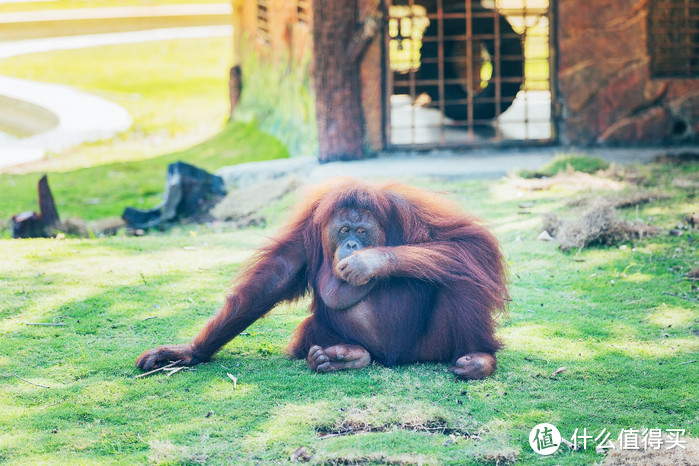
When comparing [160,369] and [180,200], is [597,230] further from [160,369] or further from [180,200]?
[180,200]

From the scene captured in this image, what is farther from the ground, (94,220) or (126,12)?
(126,12)

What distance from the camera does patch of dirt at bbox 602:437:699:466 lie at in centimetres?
276

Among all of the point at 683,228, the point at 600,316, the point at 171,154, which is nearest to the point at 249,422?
the point at 600,316

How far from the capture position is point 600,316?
441cm

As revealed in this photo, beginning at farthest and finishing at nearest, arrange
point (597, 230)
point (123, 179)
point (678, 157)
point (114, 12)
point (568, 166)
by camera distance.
Result: point (114, 12) < point (123, 179) < point (678, 157) < point (568, 166) < point (597, 230)

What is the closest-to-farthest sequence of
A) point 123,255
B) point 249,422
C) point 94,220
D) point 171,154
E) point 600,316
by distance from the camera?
1. point 249,422
2. point 600,316
3. point 123,255
4. point 94,220
5. point 171,154

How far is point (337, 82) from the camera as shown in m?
8.39

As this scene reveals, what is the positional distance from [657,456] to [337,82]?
6.11 meters

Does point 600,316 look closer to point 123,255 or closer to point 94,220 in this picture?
point 123,255

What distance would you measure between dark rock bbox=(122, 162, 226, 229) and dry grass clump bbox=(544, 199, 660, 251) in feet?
12.3

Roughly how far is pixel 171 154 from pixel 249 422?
9.19 metres

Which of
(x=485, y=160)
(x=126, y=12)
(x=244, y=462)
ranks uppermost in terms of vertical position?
(x=126, y=12)

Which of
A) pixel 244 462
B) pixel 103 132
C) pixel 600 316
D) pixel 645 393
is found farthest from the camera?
pixel 103 132

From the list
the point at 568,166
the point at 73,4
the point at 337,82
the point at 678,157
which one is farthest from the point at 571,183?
the point at 73,4
